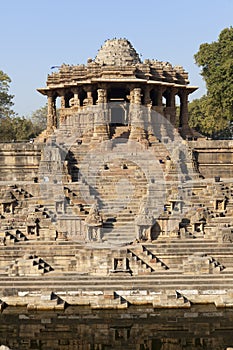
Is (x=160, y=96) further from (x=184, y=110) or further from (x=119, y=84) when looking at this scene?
(x=119, y=84)

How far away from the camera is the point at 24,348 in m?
14.4

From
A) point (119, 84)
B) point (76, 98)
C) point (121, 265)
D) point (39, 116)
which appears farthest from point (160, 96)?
point (39, 116)

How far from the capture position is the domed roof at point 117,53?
108ft

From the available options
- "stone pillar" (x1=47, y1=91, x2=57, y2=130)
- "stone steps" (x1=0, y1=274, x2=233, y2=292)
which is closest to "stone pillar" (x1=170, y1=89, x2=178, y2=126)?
"stone pillar" (x1=47, y1=91, x2=57, y2=130)

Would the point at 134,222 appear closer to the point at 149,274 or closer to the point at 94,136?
the point at 149,274

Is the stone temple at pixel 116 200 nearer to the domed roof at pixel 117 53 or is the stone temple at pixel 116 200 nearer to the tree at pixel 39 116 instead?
the domed roof at pixel 117 53

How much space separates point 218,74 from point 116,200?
16341 millimetres

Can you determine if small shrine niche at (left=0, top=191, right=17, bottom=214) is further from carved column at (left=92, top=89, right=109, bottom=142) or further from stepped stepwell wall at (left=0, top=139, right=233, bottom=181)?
carved column at (left=92, top=89, right=109, bottom=142)

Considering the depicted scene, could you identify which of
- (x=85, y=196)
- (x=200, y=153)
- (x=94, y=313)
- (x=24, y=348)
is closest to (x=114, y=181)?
(x=85, y=196)

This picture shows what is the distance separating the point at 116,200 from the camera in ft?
76.8

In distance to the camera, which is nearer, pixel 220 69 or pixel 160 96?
pixel 160 96

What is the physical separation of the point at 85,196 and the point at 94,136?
6058 millimetres

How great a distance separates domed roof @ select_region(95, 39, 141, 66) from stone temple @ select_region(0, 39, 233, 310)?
0.29 feet

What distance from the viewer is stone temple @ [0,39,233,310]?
1759cm
